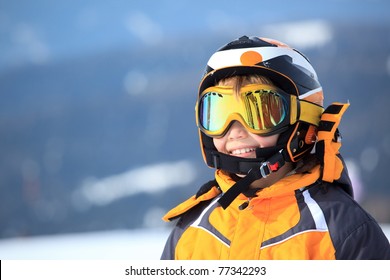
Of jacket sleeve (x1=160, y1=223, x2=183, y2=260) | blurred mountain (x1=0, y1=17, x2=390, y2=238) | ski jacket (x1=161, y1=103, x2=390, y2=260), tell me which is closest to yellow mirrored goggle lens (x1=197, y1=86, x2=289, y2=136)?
ski jacket (x1=161, y1=103, x2=390, y2=260)

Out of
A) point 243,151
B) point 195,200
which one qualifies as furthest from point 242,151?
point 195,200

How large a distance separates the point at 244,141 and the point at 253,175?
12 cm

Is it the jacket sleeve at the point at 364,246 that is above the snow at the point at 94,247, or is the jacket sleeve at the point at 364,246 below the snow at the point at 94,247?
above

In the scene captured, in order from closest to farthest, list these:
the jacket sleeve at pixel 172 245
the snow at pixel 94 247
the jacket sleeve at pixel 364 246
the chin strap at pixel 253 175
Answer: the jacket sleeve at pixel 364 246
the chin strap at pixel 253 175
the jacket sleeve at pixel 172 245
the snow at pixel 94 247

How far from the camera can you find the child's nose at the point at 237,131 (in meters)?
1.85

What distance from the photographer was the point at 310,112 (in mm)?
1900

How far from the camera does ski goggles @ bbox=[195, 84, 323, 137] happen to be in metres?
1.83

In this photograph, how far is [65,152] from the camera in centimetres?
899

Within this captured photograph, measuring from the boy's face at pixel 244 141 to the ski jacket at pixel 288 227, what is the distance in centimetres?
10

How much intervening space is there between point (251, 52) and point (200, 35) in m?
6.76

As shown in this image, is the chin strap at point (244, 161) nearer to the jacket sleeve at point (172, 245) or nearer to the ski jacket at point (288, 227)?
the ski jacket at point (288, 227)

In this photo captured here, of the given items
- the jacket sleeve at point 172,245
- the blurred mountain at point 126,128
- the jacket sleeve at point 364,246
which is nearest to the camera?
the jacket sleeve at point 364,246

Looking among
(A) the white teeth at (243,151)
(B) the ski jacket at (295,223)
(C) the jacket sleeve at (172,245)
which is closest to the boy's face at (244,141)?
(A) the white teeth at (243,151)

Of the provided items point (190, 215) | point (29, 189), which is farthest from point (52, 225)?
point (190, 215)
